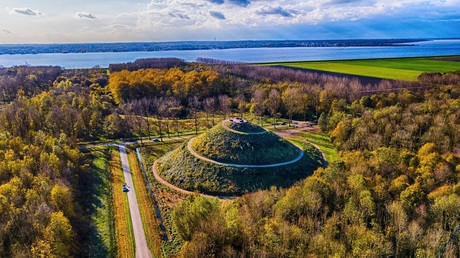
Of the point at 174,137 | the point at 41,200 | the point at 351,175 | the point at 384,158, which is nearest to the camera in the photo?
the point at 41,200

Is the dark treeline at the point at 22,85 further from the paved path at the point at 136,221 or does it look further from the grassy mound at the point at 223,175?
the grassy mound at the point at 223,175

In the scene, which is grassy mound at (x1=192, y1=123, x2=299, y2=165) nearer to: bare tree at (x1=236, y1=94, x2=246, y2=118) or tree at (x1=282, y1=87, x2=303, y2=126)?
tree at (x1=282, y1=87, x2=303, y2=126)

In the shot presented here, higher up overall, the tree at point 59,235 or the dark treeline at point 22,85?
the dark treeline at point 22,85

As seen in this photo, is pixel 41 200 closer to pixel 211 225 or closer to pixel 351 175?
pixel 211 225

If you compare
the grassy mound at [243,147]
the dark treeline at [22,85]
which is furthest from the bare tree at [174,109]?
the dark treeline at [22,85]

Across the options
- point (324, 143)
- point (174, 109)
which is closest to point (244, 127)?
point (324, 143)

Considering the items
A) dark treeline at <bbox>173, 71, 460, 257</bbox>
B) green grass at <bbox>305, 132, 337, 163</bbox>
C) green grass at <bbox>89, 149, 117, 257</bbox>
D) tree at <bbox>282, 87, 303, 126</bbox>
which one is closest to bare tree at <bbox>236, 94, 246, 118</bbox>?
tree at <bbox>282, 87, 303, 126</bbox>

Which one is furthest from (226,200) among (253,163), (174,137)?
(174,137)

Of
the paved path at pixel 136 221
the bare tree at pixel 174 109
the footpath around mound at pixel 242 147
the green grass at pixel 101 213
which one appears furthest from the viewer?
the bare tree at pixel 174 109

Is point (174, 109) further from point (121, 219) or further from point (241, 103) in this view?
point (121, 219)
